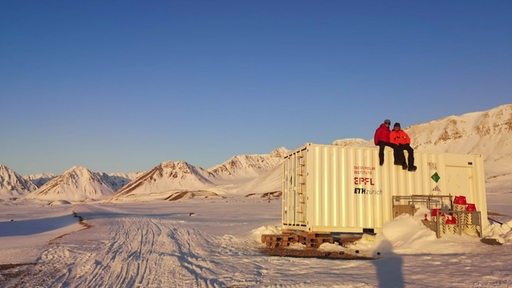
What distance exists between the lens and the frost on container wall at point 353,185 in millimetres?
14523

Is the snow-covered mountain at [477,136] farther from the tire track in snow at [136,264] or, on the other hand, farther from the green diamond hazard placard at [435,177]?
the tire track in snow at [136,264]

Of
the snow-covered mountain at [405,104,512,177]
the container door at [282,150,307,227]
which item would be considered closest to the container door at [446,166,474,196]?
the container door at [282,150,307,227]

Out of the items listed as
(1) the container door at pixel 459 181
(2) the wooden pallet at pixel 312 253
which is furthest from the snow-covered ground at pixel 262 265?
(1) the container door at pixel 459 181

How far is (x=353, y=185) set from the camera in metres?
14.9

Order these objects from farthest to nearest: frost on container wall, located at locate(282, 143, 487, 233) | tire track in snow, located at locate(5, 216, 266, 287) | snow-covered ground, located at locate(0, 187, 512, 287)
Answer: frost on container wall, located at locate(282, 143, 487, 233) → tire track in snow, located at locate(5, 216, 266, 287) → snow-covered ground, located at locate(0, 187, 512, 287)

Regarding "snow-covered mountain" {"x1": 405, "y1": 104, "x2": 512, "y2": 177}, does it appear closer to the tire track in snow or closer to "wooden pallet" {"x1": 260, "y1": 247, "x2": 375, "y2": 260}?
"wooden pallet" {"x1": 260, "y1": 247, "x2": 375, "y2": 260}

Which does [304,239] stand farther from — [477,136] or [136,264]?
[477,136]

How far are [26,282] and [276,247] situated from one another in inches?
321

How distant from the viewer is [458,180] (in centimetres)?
1622

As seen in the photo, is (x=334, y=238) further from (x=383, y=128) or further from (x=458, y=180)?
(x=458, y=180)

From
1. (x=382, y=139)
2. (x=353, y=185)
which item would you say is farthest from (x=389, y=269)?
(x=382, y=139)

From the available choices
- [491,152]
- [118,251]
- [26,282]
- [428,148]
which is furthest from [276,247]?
[428,148]

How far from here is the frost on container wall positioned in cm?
1452

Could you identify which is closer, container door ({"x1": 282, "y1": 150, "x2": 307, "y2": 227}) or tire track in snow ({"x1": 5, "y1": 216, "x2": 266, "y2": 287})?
tire track in snow ({"x1": 5, "y1": 216, "x2": 266, "y2": 287})
